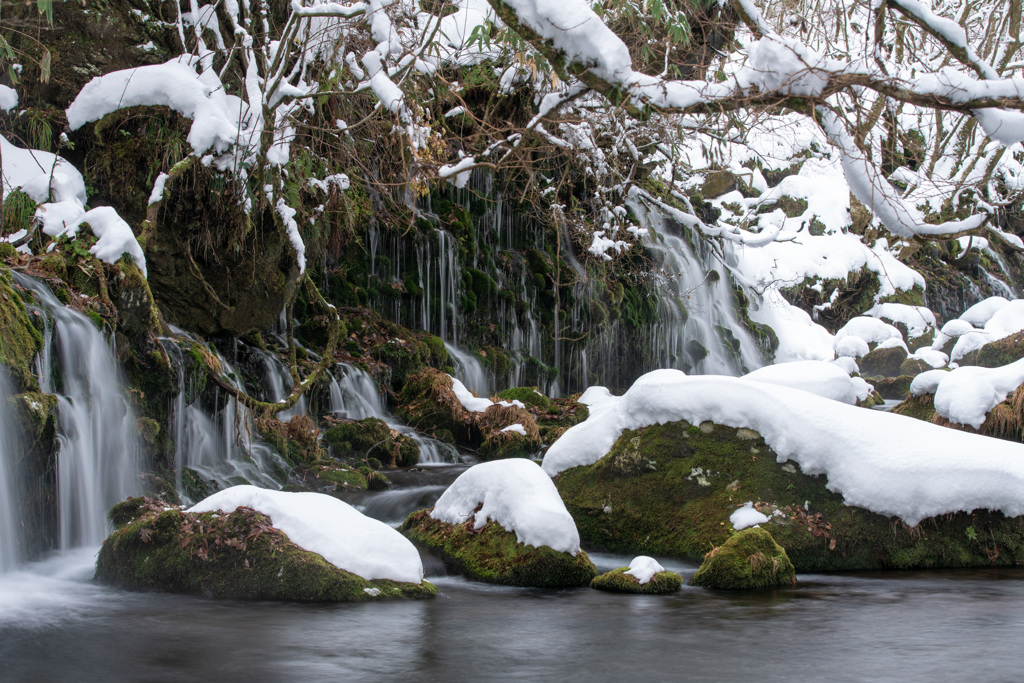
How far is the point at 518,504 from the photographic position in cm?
541

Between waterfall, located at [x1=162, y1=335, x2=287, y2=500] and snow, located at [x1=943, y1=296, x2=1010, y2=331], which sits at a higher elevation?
snow, located at [x1=943, y1=296, x2=1010, y2=331]

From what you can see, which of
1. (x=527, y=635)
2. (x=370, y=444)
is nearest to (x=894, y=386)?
(x=370, y=444)

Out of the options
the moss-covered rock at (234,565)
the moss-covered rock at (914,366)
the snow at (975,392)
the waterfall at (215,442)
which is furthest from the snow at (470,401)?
the moss-covered rock at (914,366)

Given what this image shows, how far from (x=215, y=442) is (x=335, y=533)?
14.1ft

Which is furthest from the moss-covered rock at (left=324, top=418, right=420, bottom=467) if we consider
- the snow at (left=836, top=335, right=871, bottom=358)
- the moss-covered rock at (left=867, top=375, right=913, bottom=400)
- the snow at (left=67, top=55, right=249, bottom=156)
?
the snow at (left=836, top=335, right=871, bottom=358)

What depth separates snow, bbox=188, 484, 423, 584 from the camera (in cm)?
485

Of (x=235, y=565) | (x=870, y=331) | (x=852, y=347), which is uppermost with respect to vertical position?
(x=870, y=331)

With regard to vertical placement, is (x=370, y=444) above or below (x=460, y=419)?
below

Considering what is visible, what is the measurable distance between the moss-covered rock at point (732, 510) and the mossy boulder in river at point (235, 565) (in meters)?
1.90

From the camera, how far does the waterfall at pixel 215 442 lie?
26.4 feet

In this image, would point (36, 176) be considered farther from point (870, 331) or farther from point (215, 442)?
point (870, 331)

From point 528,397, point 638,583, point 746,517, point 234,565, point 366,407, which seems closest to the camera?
point 234,565

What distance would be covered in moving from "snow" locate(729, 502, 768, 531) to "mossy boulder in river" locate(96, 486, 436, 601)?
229cm

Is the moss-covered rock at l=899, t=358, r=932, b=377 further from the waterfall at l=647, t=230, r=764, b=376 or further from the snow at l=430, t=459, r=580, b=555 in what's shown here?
the snow at l=430, t=459, r=580, b=555
